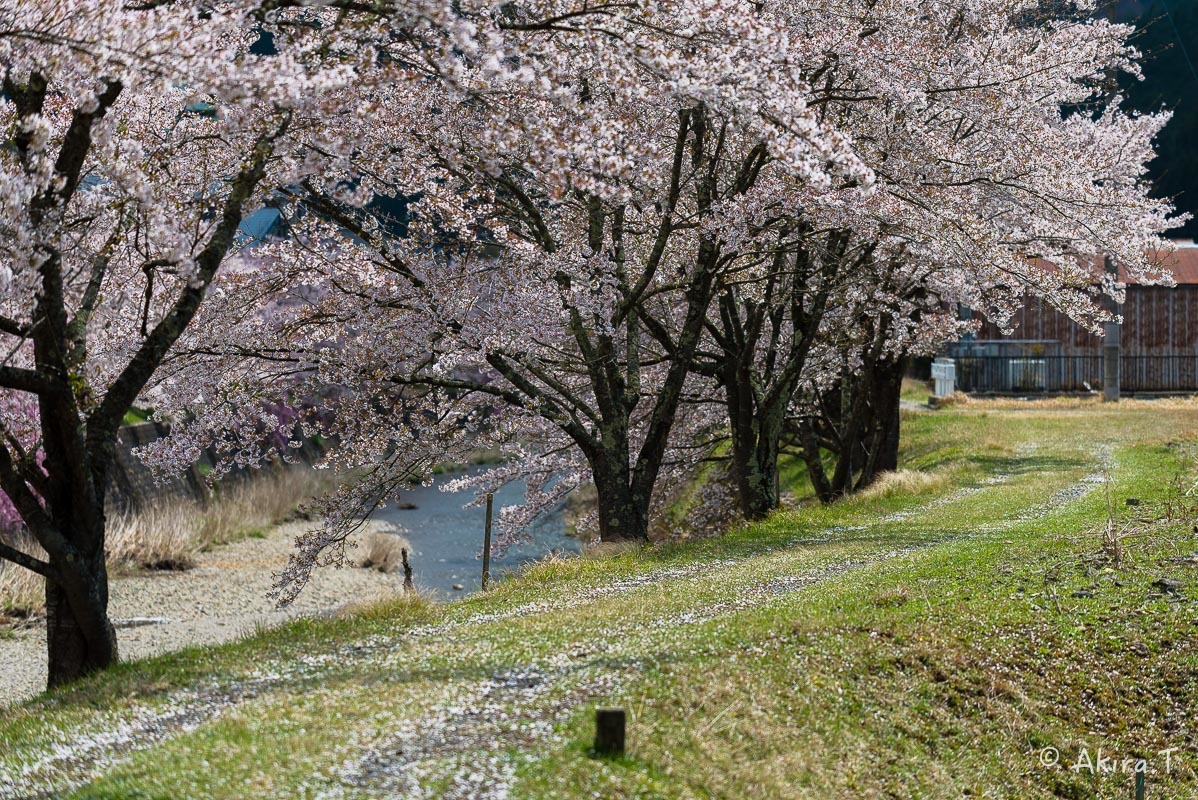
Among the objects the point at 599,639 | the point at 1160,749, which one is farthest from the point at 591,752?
the point at 1160,749

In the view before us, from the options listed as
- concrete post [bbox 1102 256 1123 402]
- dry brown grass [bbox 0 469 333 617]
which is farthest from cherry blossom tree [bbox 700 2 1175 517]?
concrete post [bbox 1102 256 1123 402]

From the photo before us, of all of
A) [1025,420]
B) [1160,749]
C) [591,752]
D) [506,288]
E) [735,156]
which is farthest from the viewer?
[1025,420]

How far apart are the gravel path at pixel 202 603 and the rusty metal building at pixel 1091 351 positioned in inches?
1125

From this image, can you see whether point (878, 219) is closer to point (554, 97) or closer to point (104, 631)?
point (554, 97)

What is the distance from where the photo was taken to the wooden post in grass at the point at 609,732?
571 cm

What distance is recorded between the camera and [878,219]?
13055mm

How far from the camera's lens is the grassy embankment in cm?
579

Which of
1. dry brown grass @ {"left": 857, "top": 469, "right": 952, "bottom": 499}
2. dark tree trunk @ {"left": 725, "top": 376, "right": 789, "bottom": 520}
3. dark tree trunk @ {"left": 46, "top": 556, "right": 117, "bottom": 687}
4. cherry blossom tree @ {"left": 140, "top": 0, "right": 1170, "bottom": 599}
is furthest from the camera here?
dry brown grass @ {"left": 857, "top": 469, "right": 952, "bottom": 499}

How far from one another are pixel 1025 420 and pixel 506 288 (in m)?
22.3

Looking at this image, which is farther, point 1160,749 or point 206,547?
point 206,547

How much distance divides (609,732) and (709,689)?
1.29 metres

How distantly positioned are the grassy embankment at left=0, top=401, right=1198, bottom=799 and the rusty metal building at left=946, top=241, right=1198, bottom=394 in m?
34.0

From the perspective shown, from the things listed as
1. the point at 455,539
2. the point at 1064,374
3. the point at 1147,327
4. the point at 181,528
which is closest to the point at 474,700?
the point at 181,528

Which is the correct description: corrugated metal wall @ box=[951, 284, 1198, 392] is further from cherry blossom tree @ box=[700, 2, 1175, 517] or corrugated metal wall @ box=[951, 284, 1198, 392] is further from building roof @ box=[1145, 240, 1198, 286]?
cherry blossom tree @ box=[700, 2, 1175, 517]
